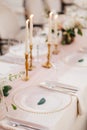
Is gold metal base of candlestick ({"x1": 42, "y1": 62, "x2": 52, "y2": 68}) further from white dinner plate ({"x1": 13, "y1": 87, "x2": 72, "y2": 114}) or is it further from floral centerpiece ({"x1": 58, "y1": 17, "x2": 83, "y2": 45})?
floral centerpiece ({"x1": 58, "y1": 17, "x2": 83, "y2": 45})

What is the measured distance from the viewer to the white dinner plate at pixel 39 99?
61.7 inches

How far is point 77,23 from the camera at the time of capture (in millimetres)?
2918

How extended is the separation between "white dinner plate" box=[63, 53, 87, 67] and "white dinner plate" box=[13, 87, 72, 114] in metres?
0.57

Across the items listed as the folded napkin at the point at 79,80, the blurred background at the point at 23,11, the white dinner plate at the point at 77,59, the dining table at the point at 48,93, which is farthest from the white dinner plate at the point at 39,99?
the blurred background at the point at 23,11

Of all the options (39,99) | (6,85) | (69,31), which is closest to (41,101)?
(39,99)

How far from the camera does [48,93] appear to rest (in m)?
1.77

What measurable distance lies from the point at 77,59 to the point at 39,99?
2.74 ft

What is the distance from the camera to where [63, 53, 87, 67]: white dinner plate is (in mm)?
2293

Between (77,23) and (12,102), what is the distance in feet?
4.96

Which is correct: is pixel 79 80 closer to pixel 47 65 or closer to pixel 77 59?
pixel 47 65

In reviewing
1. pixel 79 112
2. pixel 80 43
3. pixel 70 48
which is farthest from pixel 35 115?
pixel 80 43

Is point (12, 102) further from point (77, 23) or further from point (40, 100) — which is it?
point (77, 23)

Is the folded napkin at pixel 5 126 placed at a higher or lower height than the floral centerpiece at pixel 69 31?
lower

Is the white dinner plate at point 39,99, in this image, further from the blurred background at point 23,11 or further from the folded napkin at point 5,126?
the blurred background at point 23,11
